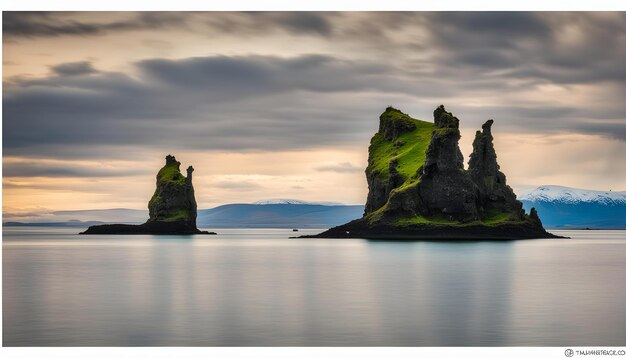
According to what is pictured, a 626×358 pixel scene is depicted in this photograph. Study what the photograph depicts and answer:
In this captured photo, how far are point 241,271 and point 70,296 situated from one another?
27338 mm

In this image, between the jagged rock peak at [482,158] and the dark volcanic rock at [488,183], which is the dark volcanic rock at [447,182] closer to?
the dark volcanic rock at [488,183]

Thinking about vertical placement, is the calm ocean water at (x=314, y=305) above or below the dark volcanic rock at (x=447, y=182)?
below

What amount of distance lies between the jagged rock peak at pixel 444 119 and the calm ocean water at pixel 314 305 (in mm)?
103158

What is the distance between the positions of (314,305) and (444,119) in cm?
14665

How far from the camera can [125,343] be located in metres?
38.3

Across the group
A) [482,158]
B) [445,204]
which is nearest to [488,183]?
[482,158]

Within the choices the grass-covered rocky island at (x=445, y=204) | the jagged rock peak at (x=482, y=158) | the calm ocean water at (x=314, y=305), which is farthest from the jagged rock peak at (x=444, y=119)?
the calm ocean water at (x=314, y=305)

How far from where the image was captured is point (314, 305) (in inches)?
2078

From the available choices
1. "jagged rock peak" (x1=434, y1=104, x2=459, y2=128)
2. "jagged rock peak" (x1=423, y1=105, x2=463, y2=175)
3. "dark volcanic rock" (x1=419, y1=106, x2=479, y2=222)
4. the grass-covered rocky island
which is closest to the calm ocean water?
the grass-covered rocky island

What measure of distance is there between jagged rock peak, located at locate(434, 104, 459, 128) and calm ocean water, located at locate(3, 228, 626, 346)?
103158mm

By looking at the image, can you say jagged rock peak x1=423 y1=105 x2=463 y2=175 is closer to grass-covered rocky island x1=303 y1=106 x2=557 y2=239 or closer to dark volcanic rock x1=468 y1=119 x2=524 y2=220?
grass-covered rocky island x1=303 y1=106 x2=557 y2=239

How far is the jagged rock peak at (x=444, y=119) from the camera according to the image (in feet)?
632
